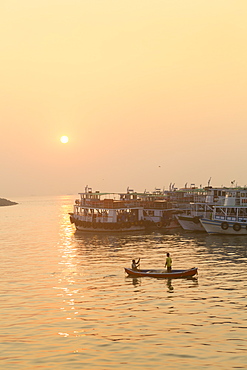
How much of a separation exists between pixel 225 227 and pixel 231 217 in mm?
2114

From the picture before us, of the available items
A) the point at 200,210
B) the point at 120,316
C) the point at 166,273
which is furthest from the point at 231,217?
the point at 120,316

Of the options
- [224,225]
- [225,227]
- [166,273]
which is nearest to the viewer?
[166,273]

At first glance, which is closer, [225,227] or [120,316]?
[120,316]

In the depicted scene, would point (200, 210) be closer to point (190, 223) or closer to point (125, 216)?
point (190, 223)

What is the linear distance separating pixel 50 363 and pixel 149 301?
12842 millimetres

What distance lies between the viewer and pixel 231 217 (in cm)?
7706

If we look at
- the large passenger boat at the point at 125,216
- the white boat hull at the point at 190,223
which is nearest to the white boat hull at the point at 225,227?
the white boat hull at the point at 190,223

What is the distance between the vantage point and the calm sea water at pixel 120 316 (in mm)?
21734

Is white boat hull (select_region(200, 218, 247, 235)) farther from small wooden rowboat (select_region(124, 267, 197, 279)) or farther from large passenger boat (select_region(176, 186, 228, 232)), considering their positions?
small wooden rowboat (select_region(124, 267, 197, 279))

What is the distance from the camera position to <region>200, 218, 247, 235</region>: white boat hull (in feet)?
248

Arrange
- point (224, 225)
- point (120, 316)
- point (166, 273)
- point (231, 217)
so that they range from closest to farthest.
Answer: point (120, 316)
point (166, 273)
point (224, 225)
point (231, 217)

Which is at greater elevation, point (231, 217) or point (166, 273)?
point (231, 217)

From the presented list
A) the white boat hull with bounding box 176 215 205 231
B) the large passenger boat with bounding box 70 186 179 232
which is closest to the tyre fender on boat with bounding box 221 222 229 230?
the white boat hull with bounding box 176 215 205 231

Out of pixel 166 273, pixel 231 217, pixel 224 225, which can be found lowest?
pixel 166 273
